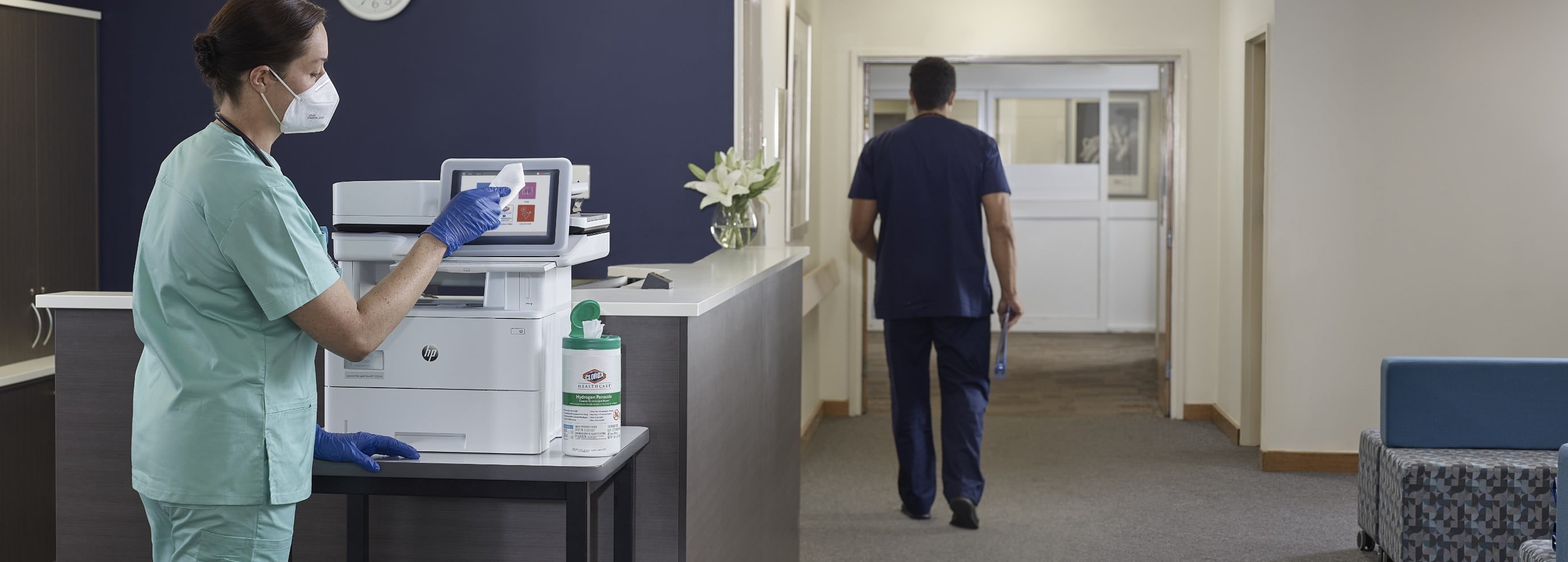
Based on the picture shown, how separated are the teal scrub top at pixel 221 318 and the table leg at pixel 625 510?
0.54 metres

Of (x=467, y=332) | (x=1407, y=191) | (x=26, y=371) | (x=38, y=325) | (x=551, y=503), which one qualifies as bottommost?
(x=551, y=503)

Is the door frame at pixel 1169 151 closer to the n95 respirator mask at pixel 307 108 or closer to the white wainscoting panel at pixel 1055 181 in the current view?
the white wainscoting panel at pixel 1055 181

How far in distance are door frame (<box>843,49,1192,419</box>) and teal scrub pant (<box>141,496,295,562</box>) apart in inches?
182

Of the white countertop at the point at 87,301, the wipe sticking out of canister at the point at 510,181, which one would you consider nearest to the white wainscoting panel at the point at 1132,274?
the white countertop at the point at 87,301

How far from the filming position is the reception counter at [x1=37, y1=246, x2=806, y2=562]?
2234 mm

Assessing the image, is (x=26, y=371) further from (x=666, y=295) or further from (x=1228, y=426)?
(x=1228, y=426)

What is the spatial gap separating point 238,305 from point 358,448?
0.32m

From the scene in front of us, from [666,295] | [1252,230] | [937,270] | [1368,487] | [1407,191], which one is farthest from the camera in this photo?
[1252,230]

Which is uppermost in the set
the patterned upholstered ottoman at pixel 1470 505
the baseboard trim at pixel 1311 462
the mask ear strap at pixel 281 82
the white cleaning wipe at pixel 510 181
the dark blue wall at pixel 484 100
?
the dark blue wall at pixel 484 100

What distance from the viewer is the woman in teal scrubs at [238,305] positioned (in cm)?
165

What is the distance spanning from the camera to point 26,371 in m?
3.71

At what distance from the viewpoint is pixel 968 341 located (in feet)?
14.3

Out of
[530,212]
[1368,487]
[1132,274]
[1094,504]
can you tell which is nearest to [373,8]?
[530,212]

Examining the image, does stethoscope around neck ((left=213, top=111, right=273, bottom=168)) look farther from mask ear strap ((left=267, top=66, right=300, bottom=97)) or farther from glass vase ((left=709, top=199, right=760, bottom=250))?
glass vase ((left=709, top=199, right=760, bottom=250))
